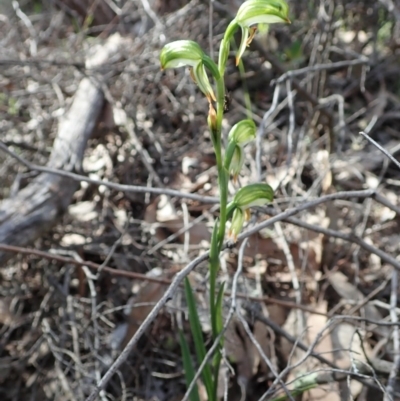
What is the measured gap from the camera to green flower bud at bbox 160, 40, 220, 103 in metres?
1.11

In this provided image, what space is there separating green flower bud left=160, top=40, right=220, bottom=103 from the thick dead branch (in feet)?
3.95

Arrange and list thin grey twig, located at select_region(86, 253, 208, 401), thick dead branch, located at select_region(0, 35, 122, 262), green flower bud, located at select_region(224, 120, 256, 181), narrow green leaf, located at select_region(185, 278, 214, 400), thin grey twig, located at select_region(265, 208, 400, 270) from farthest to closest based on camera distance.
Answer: thick dead branch, located at select_region(0, 35, 122, 262) < thin grey twig, located at select_region(265, 208, 400, 270) < narrow green leaf, located at select_region(185, 278, 214, 400) < green flower bud, located at select_region(224, 120, 256, 181) < thin grey twig, located at select_region(86, 253, 208, 401)

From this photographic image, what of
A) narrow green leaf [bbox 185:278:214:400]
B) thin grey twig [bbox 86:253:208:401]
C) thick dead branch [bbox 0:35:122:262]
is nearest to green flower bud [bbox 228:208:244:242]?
thin grey twig [bbox 86:253:208:401]

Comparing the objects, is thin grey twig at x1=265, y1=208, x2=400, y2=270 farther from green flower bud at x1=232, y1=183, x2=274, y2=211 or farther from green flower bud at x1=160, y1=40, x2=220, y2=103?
green flower bud at x1=160, y1=40, x2=220, y2=103

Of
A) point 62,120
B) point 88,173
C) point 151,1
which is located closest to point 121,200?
point 88,173

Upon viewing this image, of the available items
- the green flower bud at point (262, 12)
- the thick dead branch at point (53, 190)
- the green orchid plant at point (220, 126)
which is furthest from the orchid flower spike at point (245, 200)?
the thick dead branch at point (53, 190)

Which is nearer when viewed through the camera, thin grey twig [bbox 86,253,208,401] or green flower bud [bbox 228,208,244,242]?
thin grey twig [bbox 86,253,208,401]

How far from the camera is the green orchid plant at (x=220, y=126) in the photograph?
44.4 inches

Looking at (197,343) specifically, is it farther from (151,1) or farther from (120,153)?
(151,1)

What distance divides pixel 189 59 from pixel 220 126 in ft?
0.52

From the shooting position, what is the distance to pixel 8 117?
3.19m

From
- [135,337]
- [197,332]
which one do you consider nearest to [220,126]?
[135,337]

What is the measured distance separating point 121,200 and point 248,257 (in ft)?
2.56

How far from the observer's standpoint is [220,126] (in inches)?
46.1
